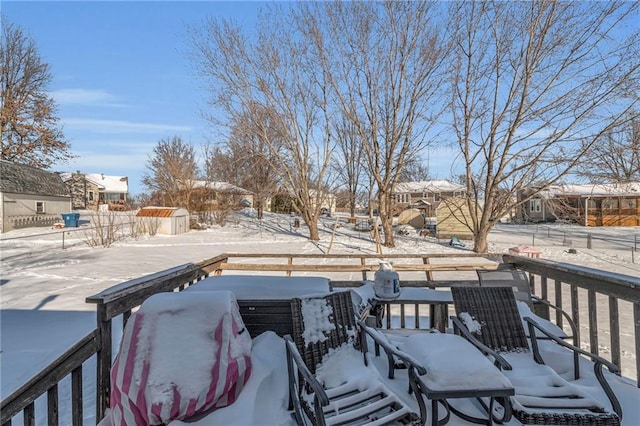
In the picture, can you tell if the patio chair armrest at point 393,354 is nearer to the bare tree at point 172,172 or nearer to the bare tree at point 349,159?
the bare tree at point 349,159

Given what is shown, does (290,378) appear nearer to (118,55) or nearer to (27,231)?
(118,55)

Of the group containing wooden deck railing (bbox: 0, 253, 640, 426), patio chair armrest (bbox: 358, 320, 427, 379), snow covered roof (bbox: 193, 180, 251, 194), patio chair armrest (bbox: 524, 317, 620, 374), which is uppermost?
snow covered roof (bbox: 193, 180, 251, 194)

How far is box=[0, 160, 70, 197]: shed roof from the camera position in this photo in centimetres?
1869

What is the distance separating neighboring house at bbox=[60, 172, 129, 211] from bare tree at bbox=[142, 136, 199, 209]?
9168mm

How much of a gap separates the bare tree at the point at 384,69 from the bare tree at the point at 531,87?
112 cm

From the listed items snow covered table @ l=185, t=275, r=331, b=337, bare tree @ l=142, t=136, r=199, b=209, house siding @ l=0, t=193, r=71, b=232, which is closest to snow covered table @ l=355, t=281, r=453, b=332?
snow covered table @ l=185, t=275, r=331, b=337

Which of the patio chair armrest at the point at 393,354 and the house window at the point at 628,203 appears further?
the house window at the point at 628,203

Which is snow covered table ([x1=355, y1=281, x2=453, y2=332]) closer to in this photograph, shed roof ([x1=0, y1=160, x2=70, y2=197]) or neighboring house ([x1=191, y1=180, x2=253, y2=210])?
neighboring house ([x1=191, y1=180, x2=253, y2=210])

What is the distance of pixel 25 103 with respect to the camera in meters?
22.5

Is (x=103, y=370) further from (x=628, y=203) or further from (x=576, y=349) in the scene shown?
(x=628, y=203)

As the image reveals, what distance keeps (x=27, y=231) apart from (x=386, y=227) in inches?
759

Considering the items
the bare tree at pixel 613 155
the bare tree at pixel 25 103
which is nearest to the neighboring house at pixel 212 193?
the bare tree at pixel 25 103

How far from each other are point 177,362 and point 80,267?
993 cm

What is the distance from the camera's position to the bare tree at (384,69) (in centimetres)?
1230
